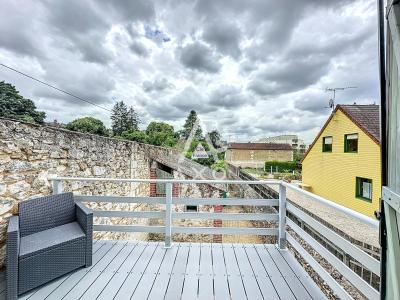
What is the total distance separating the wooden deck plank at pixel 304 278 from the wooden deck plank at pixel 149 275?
149cm

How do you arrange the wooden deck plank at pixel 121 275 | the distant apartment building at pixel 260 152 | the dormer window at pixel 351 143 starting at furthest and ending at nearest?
the distant apartment building at pixel 260 152, the dormer window at pixel 351 143, the wooden deck plank at pixel 121 275

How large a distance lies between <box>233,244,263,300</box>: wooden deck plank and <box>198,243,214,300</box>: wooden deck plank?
331 mm

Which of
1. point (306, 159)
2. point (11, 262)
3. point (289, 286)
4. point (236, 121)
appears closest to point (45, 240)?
point (11, 262)

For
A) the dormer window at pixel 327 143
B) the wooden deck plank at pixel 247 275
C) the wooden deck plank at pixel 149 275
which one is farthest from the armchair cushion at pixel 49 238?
the dormer window at pixel 327 143

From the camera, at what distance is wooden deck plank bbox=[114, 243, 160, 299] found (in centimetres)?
207

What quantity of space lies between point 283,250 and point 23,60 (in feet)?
33.0

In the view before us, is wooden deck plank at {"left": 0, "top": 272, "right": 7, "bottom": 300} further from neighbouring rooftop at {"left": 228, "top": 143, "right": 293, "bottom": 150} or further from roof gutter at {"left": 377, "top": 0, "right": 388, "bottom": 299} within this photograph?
neighbouring rooftop at {"left": 228, "top": 143, "right": 293, "bottom": 150}

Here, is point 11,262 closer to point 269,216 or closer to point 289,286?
point 289,286

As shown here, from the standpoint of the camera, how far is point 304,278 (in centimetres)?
236

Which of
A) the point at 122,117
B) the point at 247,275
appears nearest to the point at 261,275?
the point at 247,275

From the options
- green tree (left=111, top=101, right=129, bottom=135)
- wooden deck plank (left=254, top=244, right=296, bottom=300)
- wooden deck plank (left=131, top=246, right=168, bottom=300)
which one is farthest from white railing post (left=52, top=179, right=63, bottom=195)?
green tree (left=111, top=101, right=129, bottom=135)

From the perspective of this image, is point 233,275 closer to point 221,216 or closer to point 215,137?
point 221,216

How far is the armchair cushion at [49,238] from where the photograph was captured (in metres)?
2.10

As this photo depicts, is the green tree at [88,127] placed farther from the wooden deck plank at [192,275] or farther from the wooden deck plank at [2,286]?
the wooden deck plank at [192,275]
